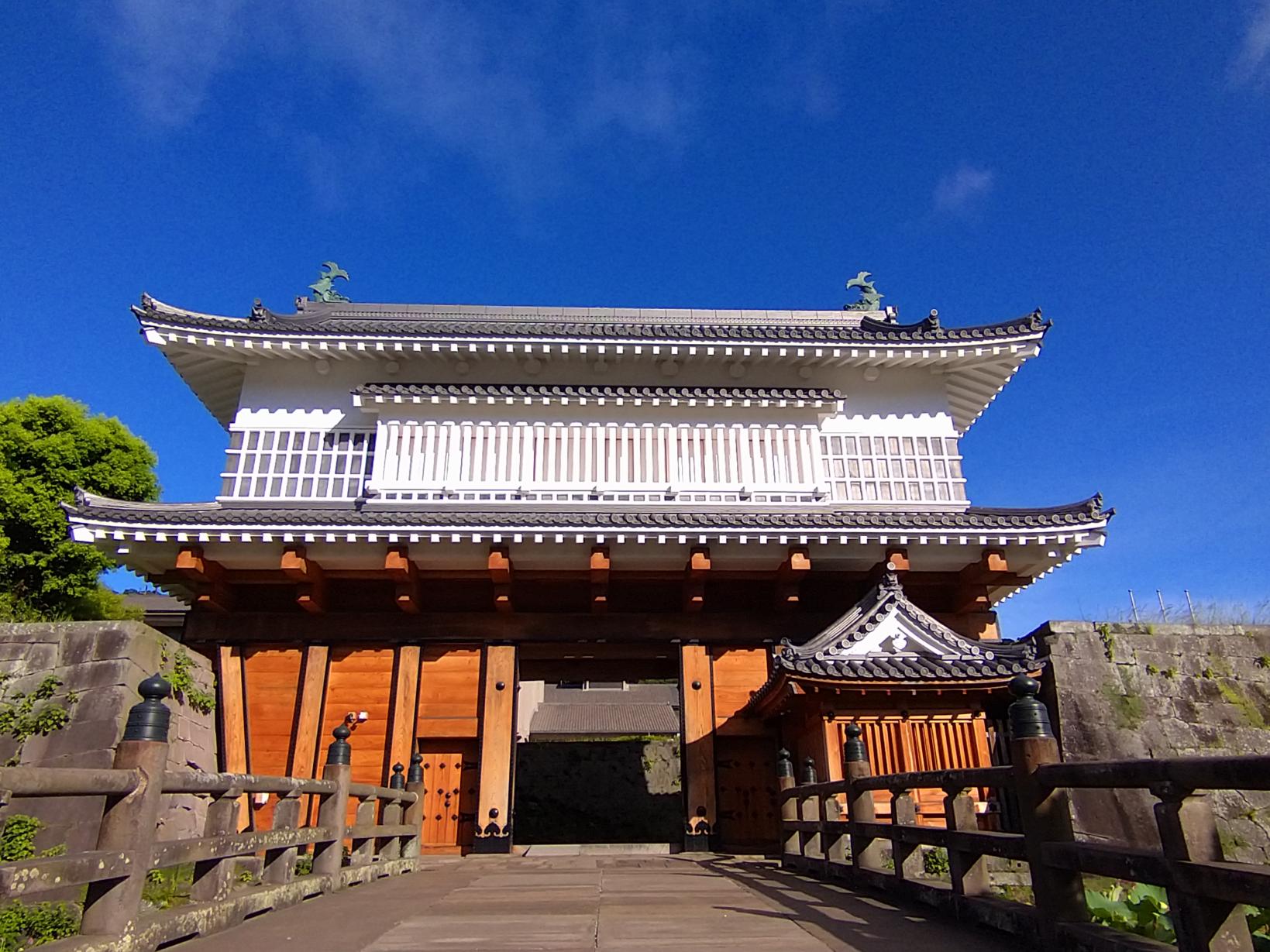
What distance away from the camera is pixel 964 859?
16.6 feet

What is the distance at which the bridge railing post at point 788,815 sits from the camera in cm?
895

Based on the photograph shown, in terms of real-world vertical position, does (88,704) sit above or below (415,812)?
above

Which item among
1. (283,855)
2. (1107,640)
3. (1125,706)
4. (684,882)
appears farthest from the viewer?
(1107,640)

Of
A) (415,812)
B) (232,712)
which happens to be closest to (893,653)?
(415,812)

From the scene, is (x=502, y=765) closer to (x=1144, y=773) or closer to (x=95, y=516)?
(x=95, y=516)

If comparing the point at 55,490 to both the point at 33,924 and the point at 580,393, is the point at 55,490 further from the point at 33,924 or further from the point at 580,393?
the point at 33,924

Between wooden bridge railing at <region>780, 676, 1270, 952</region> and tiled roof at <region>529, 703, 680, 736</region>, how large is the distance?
23.8 metres

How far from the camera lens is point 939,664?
9.25 m

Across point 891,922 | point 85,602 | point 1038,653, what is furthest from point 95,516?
point 1038,653

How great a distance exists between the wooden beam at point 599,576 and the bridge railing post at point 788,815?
3608 millimetres

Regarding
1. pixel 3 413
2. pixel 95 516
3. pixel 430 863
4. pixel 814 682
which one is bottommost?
pixel 430 863

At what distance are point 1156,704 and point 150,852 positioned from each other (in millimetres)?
13505

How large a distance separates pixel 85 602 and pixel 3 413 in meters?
4.72

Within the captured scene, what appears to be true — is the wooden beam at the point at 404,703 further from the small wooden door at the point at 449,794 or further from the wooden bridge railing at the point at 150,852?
the wooden bridge railing at the point at 150,852
